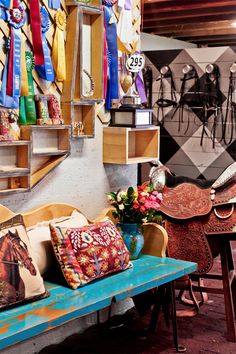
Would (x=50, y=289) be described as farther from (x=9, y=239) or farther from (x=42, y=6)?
(x=42, y=6)

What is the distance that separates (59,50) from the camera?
125 inches

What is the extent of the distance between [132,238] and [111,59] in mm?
1145

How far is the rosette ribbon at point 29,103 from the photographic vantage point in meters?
2.99

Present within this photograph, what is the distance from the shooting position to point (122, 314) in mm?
3961

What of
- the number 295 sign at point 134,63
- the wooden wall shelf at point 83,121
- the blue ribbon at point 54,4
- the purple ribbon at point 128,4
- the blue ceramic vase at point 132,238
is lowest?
the blue ceramic vase at point 132,238

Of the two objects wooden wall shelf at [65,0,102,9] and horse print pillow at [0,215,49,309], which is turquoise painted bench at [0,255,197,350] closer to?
horse print pillow at [0,215,49,309]

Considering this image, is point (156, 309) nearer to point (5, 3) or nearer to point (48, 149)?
point (48, 149)

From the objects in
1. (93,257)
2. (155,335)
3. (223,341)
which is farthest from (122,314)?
(93,257)

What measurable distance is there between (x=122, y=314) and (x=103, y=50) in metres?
1.81

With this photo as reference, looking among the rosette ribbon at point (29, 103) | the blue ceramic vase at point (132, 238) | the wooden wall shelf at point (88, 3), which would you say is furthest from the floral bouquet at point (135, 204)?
the wooden wall shelf at point (88, 3)

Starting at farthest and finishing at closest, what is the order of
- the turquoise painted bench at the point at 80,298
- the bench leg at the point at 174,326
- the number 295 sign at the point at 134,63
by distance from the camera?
the number 295 sign at the point at 134,63 → the bench leg at the point at 174,326 → the turquoise painted bench at the point at 80,298

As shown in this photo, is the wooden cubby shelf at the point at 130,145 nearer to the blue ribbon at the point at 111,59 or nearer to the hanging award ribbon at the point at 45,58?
the blue ribbon at the point at 111,59

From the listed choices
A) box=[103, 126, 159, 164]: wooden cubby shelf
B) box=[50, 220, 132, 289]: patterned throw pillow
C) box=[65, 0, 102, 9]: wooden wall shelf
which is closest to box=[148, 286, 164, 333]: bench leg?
box=[50, 220, 132, 289]: patterned throw pillow

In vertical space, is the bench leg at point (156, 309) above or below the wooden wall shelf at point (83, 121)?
below
